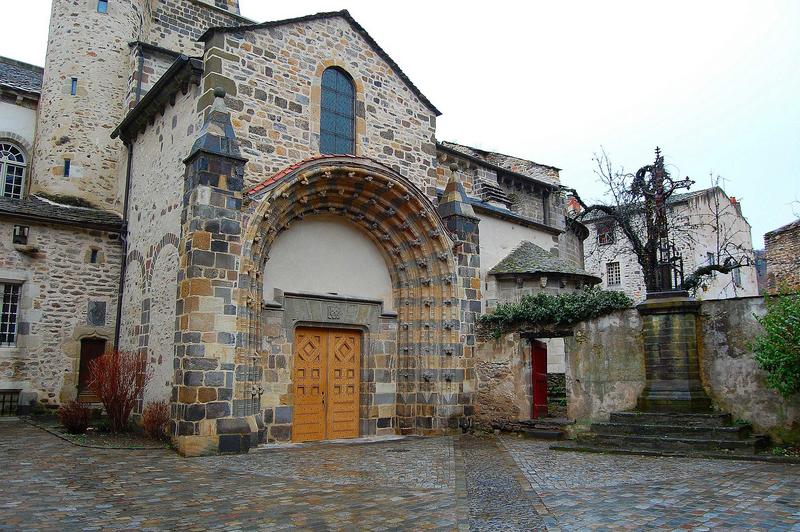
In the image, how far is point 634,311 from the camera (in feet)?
36.2

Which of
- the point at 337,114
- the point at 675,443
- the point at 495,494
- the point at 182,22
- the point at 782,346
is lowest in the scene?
the point at 495,494

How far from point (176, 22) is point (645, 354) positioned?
15.2m

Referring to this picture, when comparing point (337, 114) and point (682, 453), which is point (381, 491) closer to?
point (682, 453)

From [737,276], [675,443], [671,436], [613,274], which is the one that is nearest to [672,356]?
[671,436]

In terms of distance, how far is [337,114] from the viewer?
12.2m

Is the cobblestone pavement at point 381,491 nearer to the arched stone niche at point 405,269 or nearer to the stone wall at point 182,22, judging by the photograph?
the arched stone niche at point 405,269

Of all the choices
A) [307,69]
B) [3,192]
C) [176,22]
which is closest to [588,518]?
[307,69]

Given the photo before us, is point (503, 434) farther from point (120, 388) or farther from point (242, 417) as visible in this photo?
point (120, 388)

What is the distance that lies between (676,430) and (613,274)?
24.7m

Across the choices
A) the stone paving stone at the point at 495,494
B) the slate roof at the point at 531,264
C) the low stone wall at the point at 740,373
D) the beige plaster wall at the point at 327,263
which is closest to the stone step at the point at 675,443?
the low stone wall at the point at 740,373

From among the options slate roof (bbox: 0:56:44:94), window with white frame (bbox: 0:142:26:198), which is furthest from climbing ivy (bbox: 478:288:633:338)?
slate roof (bbox: 0:56:44:94)

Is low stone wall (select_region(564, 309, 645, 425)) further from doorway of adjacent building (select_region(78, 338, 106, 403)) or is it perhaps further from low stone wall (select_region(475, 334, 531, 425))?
doorway of adjacent building (select_region(78, 338, 106, 403))

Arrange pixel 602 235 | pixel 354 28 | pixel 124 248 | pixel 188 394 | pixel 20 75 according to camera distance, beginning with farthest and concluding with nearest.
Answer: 1. pixel 602 235
2. pixel 20 75
3. pixel 124 248
4. pixel 354 28
5. pixel 188 394

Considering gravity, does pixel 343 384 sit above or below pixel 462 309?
below
